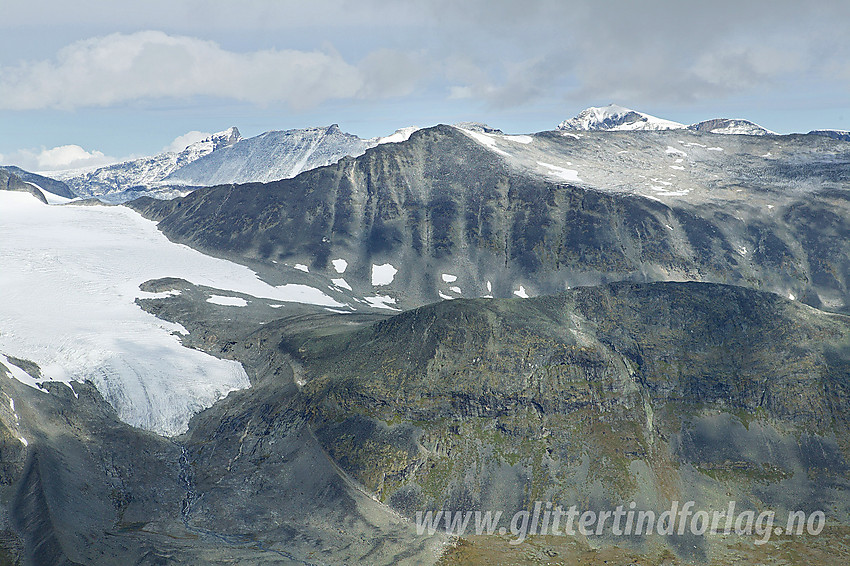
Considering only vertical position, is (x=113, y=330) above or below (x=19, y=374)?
above

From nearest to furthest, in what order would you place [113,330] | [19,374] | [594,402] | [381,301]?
[594,402], [19,374], [113,330], [381,301]

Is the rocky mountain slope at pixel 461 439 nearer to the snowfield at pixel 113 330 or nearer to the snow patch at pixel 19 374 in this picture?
the snow patch at pixel 19 374

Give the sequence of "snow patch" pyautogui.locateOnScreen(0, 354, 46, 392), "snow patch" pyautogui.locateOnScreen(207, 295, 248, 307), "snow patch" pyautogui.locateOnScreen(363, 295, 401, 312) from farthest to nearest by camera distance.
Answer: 1. "snow patch" pyautogui.locateOnScreen(363, 295, 401, 312)
2. "snow patch" pyautogui.locateOnScreen(207, 295, 248, 307)
3. "snow patch" pyautogui.locateOnScreen(0, 354, 46, 392)

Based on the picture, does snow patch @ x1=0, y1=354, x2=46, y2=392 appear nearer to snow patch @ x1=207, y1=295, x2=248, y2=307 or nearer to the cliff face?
the cliff face

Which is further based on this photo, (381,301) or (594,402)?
(381,301)

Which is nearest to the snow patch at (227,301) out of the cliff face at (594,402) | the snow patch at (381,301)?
the snow patch at (381,301)

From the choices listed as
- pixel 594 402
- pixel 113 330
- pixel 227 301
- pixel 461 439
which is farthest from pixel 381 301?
pixel 594 402

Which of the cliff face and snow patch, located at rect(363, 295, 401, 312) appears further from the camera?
snow patch, located at rect(363, 295, 401, 312)

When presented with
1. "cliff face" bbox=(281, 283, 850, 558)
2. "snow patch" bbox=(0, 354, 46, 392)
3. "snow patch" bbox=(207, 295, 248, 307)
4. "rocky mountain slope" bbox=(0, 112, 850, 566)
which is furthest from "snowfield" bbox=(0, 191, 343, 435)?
"cliff face" bbox=(281, 283, 850, 558)

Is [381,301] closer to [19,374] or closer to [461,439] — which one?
[461,439]

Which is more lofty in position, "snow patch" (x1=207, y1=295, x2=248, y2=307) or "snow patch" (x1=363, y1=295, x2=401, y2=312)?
"snow patch" (x1=363, y1=295, x2=401, y2=312)
